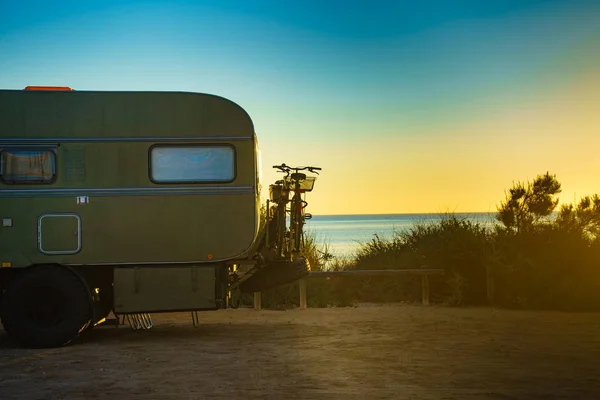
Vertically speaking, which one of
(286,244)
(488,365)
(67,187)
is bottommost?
(488,365)

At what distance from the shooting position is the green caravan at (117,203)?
11.2m

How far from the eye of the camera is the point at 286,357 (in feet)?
32.2

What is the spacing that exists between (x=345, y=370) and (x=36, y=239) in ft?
15.9

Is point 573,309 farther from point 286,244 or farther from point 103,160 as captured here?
point 103,160

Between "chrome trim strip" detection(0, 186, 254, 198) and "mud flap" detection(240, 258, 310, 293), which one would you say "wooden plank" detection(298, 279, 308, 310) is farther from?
"chrome trim strip" detection(0, 186, 254, 198)

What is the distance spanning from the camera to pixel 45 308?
11227 mm

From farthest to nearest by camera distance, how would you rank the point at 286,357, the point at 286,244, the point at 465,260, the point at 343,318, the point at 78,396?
the point at 465,260
the point at 343,318
the point at 286,244
the point at 286,357
the point at 78,396

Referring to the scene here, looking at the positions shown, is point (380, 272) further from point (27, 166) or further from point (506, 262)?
point (27, 166)

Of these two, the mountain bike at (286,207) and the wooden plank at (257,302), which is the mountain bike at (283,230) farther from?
the wooden plank at (257,302)

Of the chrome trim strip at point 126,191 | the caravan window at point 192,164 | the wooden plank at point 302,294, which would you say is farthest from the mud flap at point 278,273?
the wooden plank at point 302,294

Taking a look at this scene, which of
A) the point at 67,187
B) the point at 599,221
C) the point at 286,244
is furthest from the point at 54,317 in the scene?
the point at 599,221

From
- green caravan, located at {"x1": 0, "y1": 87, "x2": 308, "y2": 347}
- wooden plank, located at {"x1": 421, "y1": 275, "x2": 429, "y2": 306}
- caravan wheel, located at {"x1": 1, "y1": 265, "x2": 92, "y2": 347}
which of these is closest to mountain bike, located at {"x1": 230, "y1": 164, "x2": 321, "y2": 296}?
green caravan, located at {"x1": 0, "y1": 87, "x2": 308, "y2": 347}

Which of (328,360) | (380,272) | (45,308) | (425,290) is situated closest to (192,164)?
(45,308)

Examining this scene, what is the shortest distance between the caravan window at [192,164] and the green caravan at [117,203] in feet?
0.05
